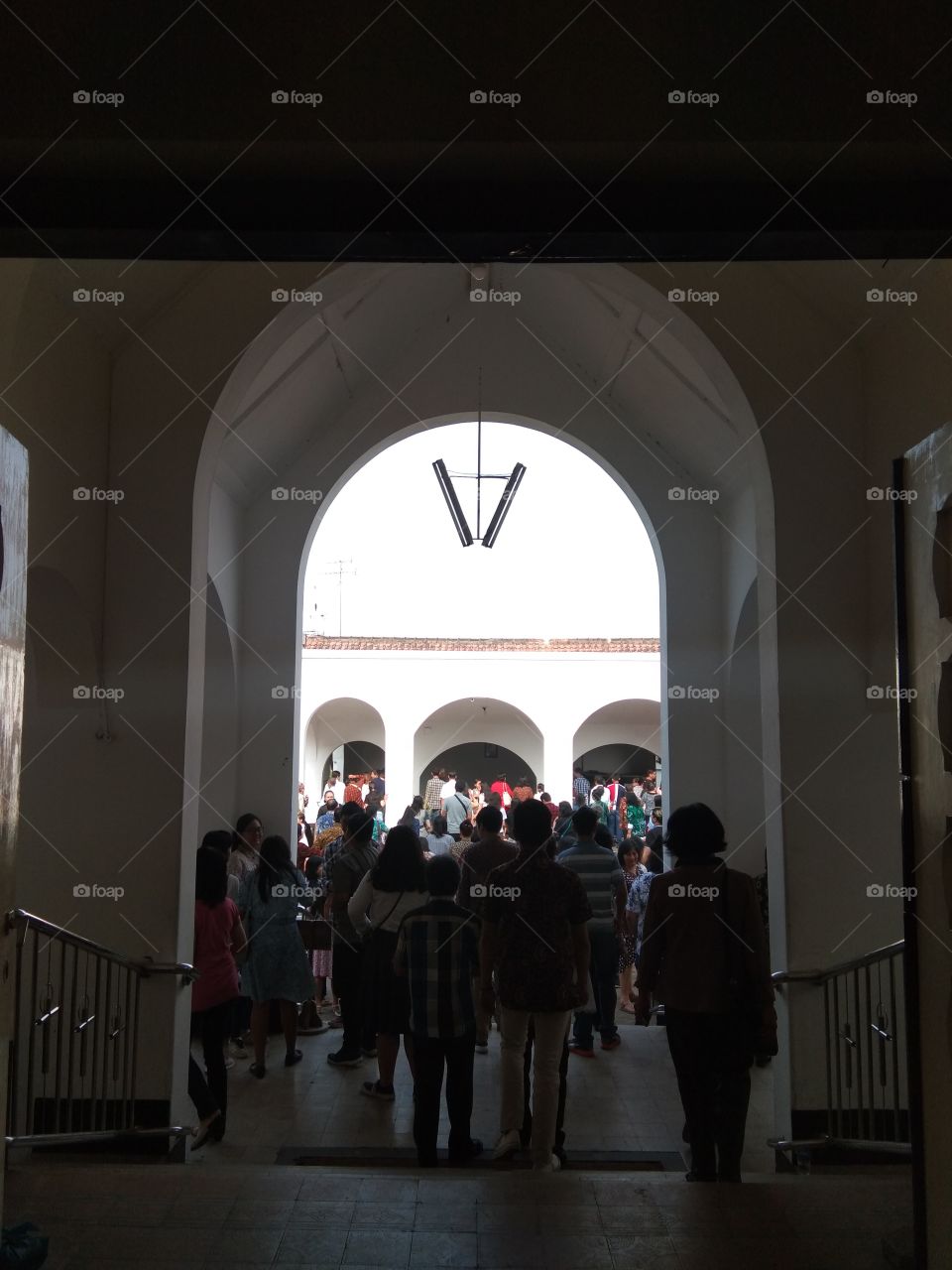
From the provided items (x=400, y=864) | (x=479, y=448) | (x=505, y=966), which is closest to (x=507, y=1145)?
(x=505, y=966)

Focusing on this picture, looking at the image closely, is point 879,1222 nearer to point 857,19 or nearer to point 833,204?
point 833,204

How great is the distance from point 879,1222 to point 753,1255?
0.54 meters

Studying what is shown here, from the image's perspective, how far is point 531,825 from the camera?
5.02 metres

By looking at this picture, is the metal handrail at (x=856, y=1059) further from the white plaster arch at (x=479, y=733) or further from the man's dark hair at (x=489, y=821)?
the white plaster arch at (x=479, y=733)

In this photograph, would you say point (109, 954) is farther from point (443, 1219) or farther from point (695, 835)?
point (695, 835)

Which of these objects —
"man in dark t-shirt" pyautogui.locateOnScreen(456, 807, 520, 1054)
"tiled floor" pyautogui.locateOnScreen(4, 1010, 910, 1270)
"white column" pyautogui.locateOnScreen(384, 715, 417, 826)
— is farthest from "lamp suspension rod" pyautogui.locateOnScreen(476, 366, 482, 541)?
"white column" pyautogui.locateOnScreen(384, 715, 417, 826)

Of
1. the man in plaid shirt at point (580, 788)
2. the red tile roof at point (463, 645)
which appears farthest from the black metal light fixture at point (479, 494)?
the red tile roof at point (463, 645)

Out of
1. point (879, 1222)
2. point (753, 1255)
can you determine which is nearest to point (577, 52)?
point (753, 1255)

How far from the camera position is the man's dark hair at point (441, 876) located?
527 cm

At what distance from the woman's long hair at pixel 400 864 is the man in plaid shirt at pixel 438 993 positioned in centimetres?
87

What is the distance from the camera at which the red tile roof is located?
24719 mm

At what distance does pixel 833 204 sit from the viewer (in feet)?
8.52

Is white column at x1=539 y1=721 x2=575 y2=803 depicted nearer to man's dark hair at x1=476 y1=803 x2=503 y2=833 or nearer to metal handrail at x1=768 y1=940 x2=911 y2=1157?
man's dark hair at x1=476 y1=803 x2=503 y2=833

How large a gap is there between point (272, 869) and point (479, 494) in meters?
4.21
